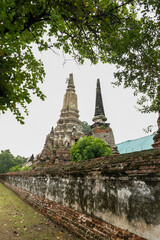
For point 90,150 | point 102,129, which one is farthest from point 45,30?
point 102,129

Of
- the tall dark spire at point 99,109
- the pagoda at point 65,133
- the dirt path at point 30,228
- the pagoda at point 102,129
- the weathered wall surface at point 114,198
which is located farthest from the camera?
the pagoda at point 65,133

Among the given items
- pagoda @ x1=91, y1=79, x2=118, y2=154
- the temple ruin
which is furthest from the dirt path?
pagoda @ x1=91, y1=79, x2=118, y2=154

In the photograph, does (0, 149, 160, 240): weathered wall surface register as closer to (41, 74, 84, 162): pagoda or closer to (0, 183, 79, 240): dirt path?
(0, 183, 79, 240): dirt path

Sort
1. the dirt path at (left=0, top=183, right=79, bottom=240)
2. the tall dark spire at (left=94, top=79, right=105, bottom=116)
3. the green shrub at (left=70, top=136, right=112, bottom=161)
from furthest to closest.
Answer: the tall dark spire at (left=94, top=79, right=105, bottom=116), the green shrub at (left=70, top=136, right=112, bottom=161), the dirt path at (left=0, top=183, right=79, bottom=240)

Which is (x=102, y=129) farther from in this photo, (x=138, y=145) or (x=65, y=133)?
(x=138, y=145)

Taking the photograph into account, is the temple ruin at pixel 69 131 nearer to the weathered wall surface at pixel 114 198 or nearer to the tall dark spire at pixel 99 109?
the tall dark spire at pixel 99 109

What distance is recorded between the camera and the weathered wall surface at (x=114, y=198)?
215 centimetres

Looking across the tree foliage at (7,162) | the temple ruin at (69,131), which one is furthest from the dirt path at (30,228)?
the tree foliage at (7,162)

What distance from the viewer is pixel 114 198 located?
2.66m

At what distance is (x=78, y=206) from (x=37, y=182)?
327 centimetres

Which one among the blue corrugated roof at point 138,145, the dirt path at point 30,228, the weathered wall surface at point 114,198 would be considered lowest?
the dirt path at point 30,228

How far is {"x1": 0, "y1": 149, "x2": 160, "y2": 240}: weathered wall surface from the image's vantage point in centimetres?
215

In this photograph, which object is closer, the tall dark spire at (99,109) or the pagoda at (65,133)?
the tall dark spire at (99,109)

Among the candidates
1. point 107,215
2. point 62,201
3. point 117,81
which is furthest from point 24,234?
point 117,81
